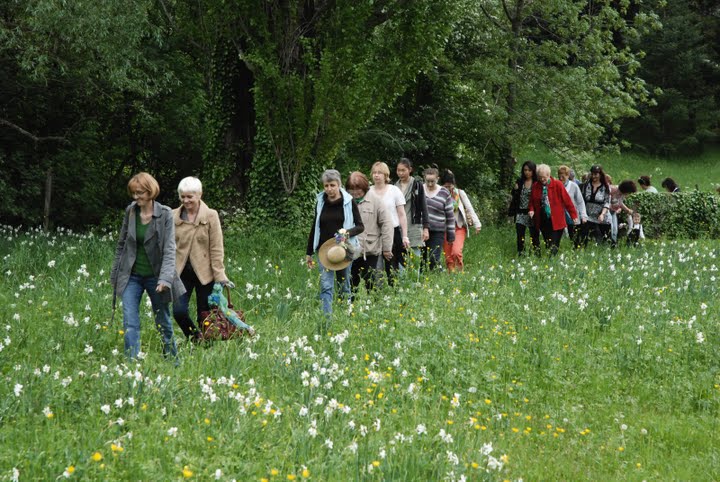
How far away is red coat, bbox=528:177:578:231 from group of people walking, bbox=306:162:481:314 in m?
1.75

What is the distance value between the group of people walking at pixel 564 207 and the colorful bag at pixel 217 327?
23.1 ft

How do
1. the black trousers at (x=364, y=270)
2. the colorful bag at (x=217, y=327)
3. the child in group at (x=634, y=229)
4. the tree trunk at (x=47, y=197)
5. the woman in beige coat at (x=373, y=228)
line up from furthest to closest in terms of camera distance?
the tree trunk at (x=47, y=197), the child in group at (x=634, y=229), the black trousers at (x=364, y=270), the woman in beige coat at (x=373, y=228), the colorful bag at (x=217, y=327)

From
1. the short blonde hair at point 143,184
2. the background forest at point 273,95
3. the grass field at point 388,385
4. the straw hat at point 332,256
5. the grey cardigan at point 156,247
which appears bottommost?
the grass field at point 388,385

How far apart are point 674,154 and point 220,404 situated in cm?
4224

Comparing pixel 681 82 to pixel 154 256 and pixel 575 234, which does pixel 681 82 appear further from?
pixel 154 256

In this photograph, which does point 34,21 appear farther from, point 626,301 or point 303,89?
point 626,301

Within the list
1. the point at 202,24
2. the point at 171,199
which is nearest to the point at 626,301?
the point at 202,24

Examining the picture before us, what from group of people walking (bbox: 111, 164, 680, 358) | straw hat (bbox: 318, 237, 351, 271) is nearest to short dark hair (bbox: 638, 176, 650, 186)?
group of people walking (bbox: 111, 164, 680, 358)

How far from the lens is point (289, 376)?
6.02 meters

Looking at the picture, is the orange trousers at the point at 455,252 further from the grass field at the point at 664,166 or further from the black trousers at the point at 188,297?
the grass field at the point at 664,166

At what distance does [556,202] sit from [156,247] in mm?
7910

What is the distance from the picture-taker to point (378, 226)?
930cm

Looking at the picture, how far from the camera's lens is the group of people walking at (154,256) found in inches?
261

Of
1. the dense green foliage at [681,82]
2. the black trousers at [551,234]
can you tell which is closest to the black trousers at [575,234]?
the black trousers at [551,234]
